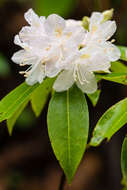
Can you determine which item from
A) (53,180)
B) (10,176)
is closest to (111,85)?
(53,180)

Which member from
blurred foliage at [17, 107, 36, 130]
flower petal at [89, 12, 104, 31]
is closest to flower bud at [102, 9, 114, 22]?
flower petal at [89, 12, 104, 31]

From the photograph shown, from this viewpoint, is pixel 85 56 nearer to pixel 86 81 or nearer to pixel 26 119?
pixel 86 81

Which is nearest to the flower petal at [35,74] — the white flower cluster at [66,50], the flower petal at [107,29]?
the white flower cluster at [66,50]

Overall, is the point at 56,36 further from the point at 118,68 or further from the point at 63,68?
the point at 118,68

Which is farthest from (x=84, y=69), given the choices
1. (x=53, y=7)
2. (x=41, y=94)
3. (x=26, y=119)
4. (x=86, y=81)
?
(x=26, y=119)

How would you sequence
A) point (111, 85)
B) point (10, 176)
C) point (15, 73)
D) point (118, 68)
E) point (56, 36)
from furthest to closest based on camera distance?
point (15, 73) < point (111, 85) < point (10, 176) < point (118, 68) < point (56, 36)

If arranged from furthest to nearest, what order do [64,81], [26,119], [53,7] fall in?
[26,119], [53,7], [64,81]

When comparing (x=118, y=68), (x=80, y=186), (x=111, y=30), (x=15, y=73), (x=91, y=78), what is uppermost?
(x=111, y=30)
